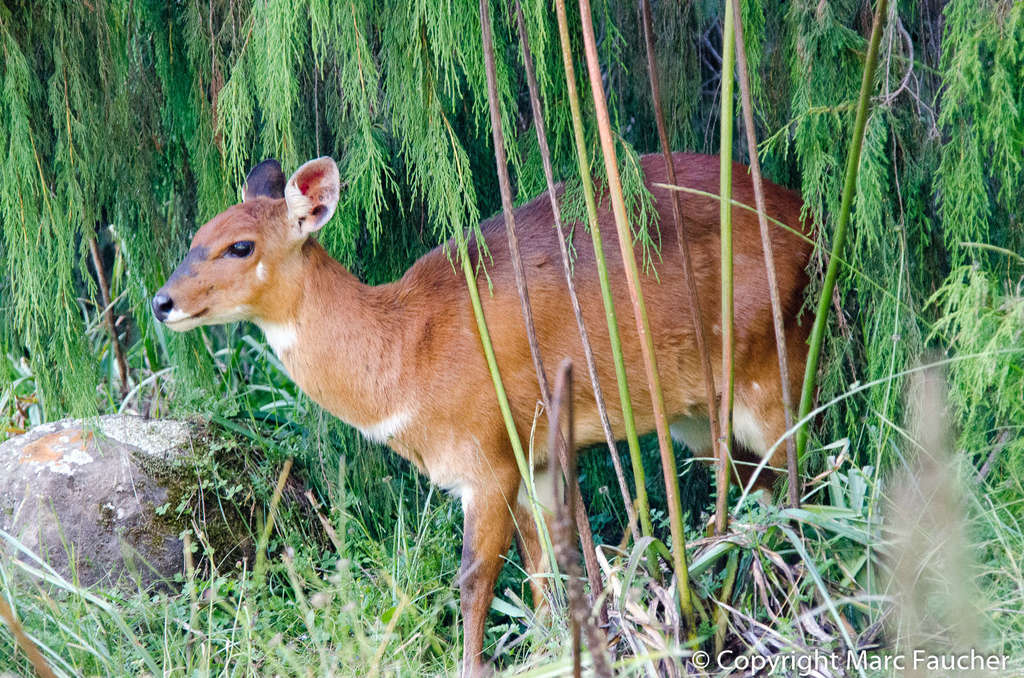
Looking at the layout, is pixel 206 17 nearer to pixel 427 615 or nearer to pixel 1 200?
pixel 1 200

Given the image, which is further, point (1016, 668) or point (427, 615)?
point (427, 615)

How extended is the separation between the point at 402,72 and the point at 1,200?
1.55 metres

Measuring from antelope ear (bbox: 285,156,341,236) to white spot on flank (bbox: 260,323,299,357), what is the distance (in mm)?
380

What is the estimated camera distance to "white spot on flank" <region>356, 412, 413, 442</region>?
13.7ft

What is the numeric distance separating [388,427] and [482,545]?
59 cm

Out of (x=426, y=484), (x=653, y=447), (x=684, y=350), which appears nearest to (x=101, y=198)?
(x=426, y=484)

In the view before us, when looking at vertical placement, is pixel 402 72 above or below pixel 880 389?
above

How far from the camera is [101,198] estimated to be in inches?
169

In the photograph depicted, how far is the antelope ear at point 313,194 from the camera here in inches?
157

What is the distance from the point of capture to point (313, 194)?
409 centimetres

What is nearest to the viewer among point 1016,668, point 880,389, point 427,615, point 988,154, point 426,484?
point 1016,668

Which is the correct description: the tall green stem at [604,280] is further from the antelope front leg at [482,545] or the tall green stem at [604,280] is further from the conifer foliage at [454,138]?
the antelope front leg at [482,545]

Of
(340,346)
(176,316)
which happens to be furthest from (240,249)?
(340,346)

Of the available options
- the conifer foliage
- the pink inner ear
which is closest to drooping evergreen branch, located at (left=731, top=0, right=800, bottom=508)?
the conifer foliage
